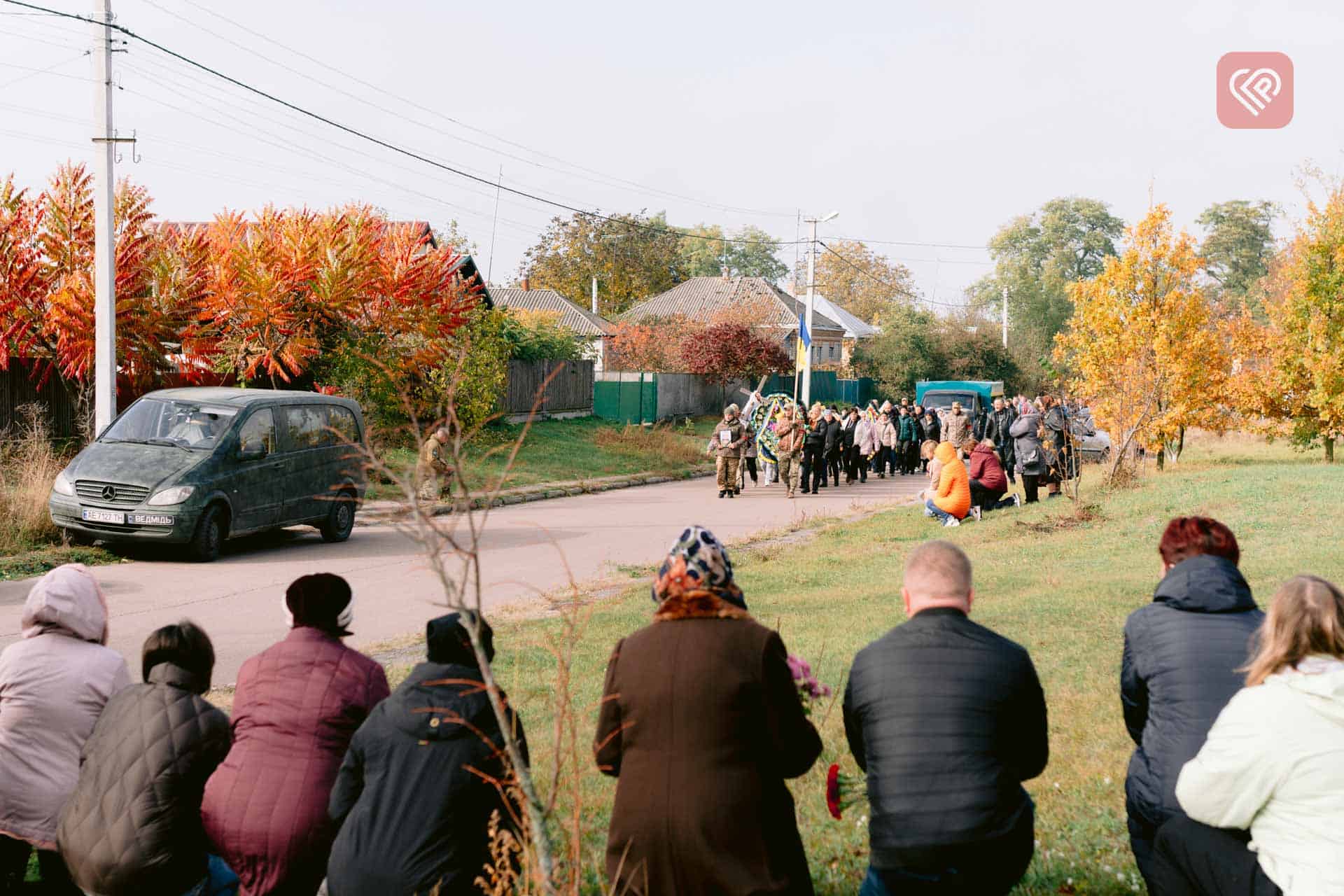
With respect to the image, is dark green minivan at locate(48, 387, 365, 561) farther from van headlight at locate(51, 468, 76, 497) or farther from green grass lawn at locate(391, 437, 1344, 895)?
green grass lawn at locate(391, 437, 1344, 895)

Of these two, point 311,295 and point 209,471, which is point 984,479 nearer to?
point 209,471

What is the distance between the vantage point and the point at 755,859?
354 cm

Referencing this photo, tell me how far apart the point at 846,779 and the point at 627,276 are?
264ft

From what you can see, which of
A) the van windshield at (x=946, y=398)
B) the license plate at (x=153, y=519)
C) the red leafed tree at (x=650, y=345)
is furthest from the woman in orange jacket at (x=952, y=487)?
the red leafed tree at (x=650, y=345)

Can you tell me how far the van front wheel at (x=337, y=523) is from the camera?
16891 mm

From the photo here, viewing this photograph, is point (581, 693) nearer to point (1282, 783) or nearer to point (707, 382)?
point (1282, 783)

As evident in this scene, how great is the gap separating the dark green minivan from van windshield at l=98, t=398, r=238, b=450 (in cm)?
1

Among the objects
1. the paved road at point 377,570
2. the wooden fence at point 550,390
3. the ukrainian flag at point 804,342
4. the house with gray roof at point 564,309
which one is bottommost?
the paved road at point 377,570

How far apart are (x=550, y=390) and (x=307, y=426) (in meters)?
23.4

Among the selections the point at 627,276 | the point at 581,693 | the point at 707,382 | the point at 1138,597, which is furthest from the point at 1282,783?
the point at 627,276

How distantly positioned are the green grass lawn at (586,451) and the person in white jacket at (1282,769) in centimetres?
2083

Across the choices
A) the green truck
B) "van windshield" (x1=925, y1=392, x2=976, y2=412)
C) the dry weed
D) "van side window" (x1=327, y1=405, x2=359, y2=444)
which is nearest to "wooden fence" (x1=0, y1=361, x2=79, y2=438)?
the dry weed

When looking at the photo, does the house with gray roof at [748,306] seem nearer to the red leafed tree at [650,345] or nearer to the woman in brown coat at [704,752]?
the red leafed tree at [650,345]

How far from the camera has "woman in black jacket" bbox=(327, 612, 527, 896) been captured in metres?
3.82
